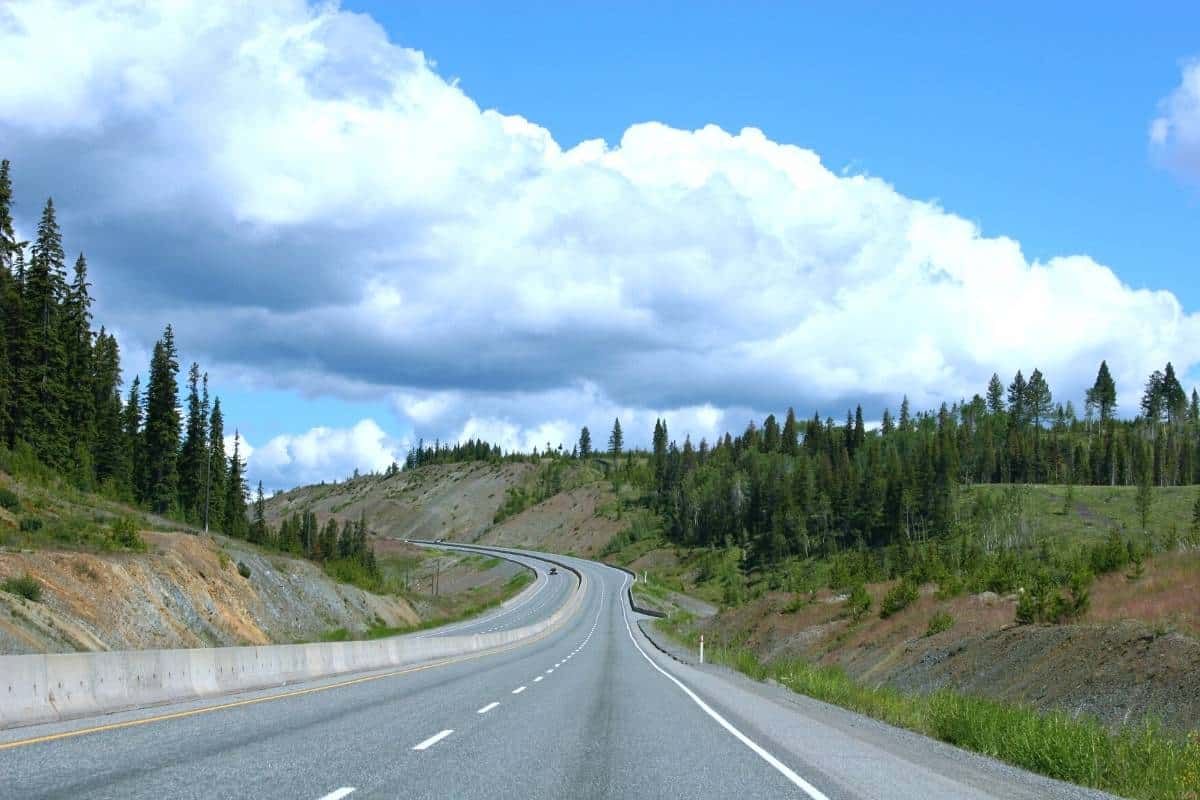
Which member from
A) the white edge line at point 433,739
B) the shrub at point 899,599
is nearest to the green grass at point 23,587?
the white edge line at point 433,739

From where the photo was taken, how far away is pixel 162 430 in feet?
350

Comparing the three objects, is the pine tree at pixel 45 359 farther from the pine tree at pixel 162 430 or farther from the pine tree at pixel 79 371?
the pine tree at pixel 162 430

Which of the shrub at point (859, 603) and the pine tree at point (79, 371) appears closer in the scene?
the shrub at point (859, 603)

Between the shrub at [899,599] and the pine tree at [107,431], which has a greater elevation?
the pine tree at [107,431]

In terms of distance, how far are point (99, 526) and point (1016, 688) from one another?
139ft

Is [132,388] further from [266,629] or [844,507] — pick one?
[844,507]

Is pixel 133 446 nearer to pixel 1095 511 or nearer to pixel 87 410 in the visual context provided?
pixel 87 410

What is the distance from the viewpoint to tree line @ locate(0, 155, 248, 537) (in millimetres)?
74125

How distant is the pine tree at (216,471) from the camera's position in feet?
396

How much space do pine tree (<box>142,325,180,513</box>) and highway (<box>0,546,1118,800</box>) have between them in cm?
9330

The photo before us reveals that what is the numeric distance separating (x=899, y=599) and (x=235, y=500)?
106892 mm

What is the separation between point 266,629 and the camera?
55719 millimetres

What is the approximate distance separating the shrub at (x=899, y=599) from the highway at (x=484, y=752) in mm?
27101

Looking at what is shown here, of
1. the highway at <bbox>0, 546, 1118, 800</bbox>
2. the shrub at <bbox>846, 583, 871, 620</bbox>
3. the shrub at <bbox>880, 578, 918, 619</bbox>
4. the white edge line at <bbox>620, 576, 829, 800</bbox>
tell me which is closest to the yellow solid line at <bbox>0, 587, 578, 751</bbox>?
the highway at <bbox>0, 546, 1118, 800</bbox>
